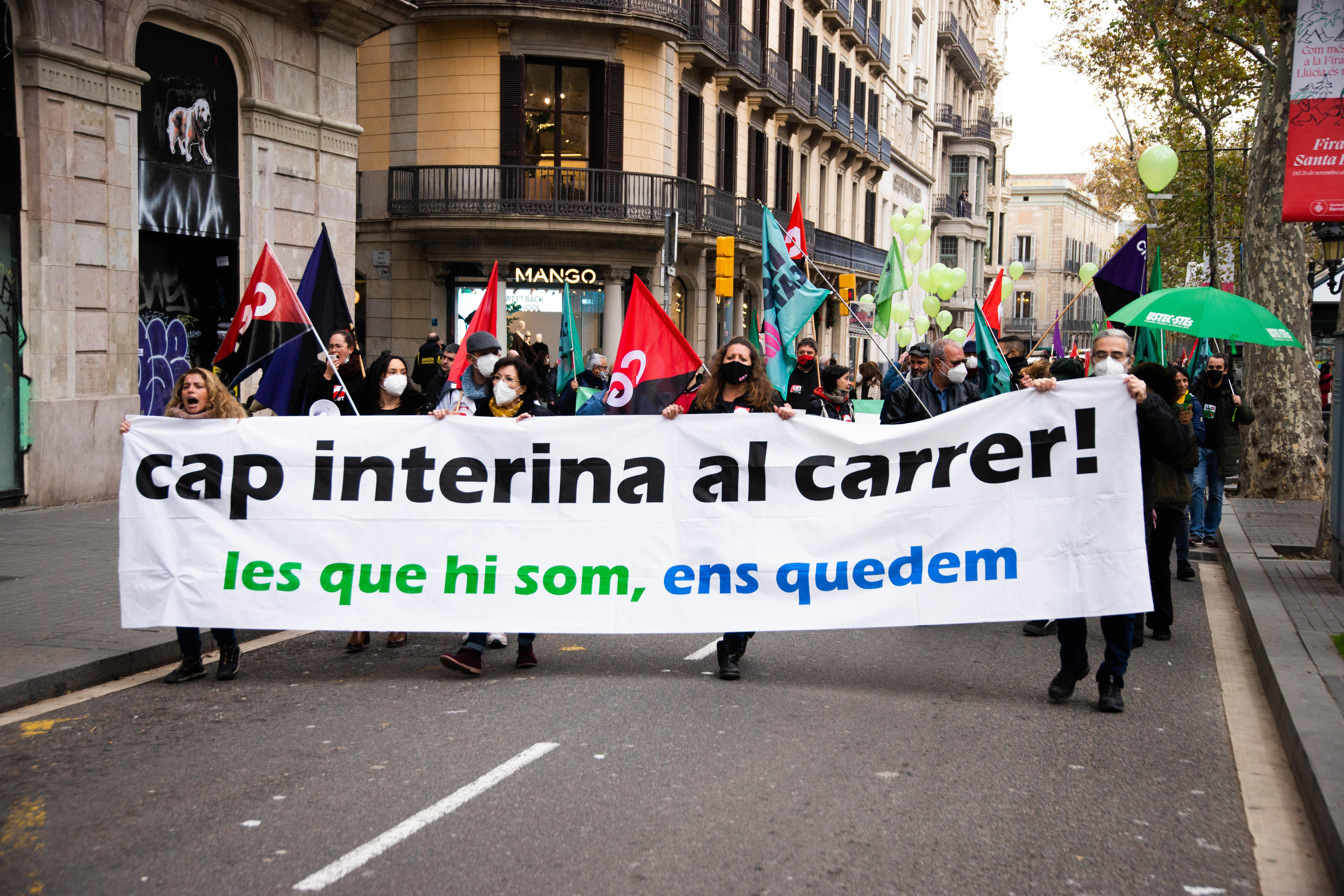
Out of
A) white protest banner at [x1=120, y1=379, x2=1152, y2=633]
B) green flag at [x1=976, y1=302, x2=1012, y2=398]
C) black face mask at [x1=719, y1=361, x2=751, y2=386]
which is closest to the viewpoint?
white protest banner at [x1=120, y1=379, x2=1152, y2=633]

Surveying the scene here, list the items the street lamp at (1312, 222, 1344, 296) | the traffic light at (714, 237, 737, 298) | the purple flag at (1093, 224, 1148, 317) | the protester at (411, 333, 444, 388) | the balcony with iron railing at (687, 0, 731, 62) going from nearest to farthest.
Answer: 1. the purple flag at (1093, 224, 1148, 317)
2. the protester at (411, 333, 444, 388)
3. the street lamp at (1312, 222, 1344, 296)
4. the traffic light at (714, 237, 737, 298)
5. the balcony with iron railing at (687, 0, 731, 62)

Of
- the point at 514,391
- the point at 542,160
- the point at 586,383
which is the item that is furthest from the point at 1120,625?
the point at 542,160

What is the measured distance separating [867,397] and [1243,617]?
14.8 m

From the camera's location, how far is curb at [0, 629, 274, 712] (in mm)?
6008

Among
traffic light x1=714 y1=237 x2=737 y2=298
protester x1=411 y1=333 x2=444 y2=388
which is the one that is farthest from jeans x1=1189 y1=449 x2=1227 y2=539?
protester x1=411 y1=333 x2=444 y2=388

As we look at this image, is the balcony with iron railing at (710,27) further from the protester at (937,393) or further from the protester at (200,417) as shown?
the protester at (200,417)

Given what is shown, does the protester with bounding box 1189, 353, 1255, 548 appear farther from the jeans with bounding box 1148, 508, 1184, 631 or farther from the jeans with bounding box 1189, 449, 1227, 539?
the jeans with bounding box 1148, 508, 1184, 631

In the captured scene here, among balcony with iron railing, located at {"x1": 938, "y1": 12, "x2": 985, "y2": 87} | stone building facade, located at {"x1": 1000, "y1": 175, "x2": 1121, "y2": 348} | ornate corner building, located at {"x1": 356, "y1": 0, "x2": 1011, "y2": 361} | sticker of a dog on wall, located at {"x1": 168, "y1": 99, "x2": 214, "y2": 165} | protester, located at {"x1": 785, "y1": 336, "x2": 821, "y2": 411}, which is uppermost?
balcony with iron railing, located at {"x1": 938, "y1": 12, "x2": 985, "y2": 87}

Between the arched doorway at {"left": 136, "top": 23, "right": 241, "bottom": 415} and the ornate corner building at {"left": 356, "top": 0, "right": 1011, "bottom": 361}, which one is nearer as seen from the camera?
the arched doorway at {"left": 136, "top": 23, "right": 241, "bottom": 415}

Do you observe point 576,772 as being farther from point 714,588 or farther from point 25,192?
point 25,192

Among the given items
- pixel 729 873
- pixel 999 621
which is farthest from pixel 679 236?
pixel 729 873

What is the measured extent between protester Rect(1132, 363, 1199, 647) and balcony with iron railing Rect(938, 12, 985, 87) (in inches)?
2179

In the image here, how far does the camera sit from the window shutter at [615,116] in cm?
2684

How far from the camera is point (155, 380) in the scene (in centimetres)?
1418
